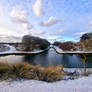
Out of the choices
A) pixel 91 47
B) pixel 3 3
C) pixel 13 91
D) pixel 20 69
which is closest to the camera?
pixel 13 91

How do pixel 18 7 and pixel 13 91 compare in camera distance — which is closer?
pixel 13 91

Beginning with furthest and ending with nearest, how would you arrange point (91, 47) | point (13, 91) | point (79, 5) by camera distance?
point (91, 47) < point (79, 5) < point (13, 91)

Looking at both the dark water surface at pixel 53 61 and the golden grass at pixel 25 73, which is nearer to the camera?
the golden grass at pixel 25 73

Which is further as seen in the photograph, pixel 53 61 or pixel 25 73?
pixel 53 61

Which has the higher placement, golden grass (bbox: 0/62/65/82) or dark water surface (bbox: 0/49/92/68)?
golden grass (bbox: 0/62/65/82)

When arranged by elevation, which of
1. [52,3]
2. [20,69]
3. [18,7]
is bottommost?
[20,69]

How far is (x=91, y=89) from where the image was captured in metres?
1.86

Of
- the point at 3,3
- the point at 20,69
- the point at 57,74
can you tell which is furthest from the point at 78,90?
the point at 3,3

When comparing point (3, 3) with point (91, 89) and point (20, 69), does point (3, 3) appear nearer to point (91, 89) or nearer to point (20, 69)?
point (20, 69)

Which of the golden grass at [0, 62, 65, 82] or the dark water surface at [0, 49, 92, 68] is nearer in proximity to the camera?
the golden grass at [0, 62, 65, 82]

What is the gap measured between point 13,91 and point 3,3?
503 centimetres

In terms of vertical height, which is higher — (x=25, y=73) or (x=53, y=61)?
(x=25, y=73)

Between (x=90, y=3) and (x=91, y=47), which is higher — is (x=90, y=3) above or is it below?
above

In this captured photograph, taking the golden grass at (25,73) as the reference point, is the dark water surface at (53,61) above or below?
below
